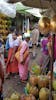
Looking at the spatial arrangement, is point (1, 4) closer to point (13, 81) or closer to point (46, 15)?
point (13, 81)

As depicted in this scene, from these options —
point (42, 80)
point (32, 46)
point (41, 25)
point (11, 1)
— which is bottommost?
point (32, 46)

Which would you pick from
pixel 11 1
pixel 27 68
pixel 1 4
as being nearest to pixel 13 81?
pixel 27 68

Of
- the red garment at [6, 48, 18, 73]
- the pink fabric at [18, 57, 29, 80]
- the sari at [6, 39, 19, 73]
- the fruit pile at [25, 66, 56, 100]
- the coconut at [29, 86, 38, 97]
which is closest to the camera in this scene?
the fruit pile at [25, 66, 56, 100]

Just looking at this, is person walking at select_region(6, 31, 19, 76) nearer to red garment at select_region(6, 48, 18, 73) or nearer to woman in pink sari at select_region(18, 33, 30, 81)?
red garment at select_region(6, 48, 18, 73)

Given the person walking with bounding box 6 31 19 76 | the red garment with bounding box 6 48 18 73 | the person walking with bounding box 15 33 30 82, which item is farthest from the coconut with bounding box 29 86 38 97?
the red garment with bounding box 6 48 18 73

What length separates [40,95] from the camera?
354 cm

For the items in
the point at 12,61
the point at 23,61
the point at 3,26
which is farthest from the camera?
the point at 3,26

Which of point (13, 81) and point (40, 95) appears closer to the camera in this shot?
point (40, 95)

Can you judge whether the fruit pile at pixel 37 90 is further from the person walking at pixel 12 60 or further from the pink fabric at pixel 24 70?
the person walking at pixel 12 60

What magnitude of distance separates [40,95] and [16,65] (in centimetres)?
509

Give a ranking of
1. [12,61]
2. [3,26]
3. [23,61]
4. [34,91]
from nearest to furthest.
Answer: [34,91], [23,61], [12,61], [3,26]

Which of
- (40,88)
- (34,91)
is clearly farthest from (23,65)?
(34,91)

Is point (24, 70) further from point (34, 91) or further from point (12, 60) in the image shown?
point (34, 91)

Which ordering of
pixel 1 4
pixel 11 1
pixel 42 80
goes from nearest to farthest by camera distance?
pixel 11 1 → pixel 42 80 → pixel 1 4
